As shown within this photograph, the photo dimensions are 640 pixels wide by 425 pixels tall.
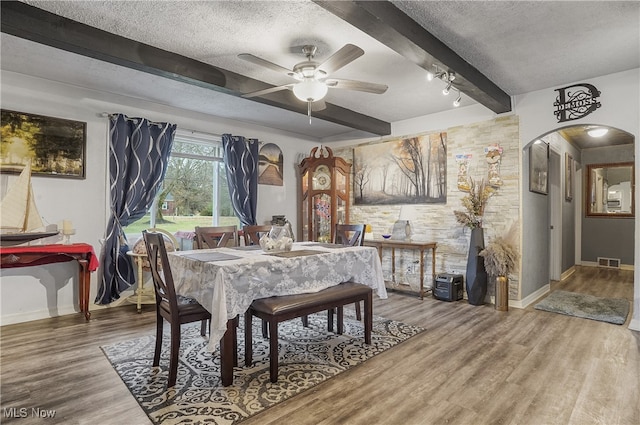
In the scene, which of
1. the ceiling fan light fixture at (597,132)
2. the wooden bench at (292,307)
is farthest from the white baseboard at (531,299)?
the ceiling fan light fixture at (597,132)

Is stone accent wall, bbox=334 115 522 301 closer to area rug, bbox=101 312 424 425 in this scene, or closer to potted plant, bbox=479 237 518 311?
potted plant, bbox=479 237 518 311

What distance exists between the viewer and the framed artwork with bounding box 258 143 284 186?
5.45 m

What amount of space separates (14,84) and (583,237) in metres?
9.40

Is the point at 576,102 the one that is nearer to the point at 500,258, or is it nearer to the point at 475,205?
the point at 475,205

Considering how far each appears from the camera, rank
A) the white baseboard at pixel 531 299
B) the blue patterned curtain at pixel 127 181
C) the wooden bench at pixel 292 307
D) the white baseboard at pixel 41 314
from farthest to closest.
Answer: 1. the white baseboard at pixel 531 299
2. the blue patterned curtain at pixel 127 181
3. the white baseboard at pixel 41 314
4. the wooden bench at pixel 292 307

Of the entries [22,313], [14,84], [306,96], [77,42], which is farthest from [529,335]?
[14,84]

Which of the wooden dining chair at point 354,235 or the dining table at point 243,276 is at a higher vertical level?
the wooden dining chair at point 354,235

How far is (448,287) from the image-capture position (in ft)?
14.1

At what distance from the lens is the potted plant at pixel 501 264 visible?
395cm

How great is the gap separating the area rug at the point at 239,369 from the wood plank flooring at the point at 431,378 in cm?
8

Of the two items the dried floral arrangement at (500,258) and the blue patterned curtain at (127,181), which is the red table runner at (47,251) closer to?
the blue patterned curtain at (127,181)

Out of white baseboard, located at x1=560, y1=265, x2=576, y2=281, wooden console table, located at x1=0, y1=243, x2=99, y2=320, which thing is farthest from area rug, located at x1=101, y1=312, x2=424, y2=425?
white baseboard, located at x1=560, y1=265, x2=576, y2=281

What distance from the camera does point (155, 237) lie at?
7.25ft

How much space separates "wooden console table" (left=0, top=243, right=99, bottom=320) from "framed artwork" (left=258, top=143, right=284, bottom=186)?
265cm
